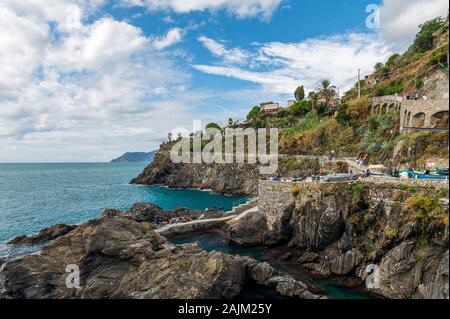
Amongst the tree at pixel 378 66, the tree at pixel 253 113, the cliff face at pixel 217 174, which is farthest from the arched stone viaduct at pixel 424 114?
the tree at pixel 253 113

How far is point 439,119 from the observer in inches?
1320

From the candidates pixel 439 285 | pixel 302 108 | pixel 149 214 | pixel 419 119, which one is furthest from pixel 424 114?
pixel 302 108

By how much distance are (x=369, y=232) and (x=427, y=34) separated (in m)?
59.1

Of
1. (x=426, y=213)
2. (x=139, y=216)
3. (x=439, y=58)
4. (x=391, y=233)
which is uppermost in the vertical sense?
(x=439, y=58)

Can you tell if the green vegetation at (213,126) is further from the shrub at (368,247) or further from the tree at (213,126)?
the shrub at (368,247)

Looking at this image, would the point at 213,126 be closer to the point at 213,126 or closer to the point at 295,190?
the point at 213,126

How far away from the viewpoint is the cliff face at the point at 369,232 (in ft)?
58.8

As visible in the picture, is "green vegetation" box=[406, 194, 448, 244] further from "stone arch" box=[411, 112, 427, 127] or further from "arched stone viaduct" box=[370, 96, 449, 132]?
"stone arch" box=[411, 112, 427, 127]

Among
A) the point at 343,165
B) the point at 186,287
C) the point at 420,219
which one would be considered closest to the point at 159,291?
the point at 186,287

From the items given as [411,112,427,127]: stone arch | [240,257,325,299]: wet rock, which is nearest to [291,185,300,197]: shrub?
[240,257,325,299]: wet rock

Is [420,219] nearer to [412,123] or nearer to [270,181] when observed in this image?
[270,181]

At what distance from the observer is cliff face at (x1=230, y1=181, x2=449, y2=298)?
17.9 meters

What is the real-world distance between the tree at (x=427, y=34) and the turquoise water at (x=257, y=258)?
6151 cm

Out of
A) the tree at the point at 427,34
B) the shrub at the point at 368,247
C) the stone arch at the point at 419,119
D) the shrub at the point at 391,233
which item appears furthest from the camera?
the tree at the point at 427,34
